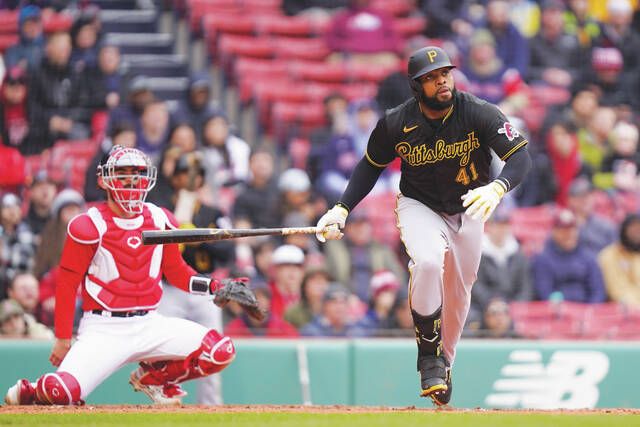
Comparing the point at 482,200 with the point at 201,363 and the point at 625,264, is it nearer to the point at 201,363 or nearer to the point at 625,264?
the point at 201,363

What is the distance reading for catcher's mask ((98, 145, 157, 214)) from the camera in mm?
7602

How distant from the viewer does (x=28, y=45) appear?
12.8 metres

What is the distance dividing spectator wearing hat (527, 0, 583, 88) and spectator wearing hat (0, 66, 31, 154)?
5.42m

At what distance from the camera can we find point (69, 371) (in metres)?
7.38

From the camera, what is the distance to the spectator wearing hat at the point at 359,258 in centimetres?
1120

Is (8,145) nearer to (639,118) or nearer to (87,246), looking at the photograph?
(87,246)

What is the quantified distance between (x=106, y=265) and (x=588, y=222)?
6.03m

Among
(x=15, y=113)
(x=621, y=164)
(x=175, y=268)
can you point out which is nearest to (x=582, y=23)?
(x=621, y=164)

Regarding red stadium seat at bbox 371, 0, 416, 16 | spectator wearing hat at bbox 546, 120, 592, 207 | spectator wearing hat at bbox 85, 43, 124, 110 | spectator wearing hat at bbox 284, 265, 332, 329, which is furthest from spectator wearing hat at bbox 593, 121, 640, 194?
spectator wearing hat at bbox 85, 43, 124, 110

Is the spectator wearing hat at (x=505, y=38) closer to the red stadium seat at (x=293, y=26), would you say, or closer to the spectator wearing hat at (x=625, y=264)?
the red stadium seat at (x=293, y=26)

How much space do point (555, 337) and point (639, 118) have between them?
392 centimetres

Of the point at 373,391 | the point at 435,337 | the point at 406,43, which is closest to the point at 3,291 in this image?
the point at 373,391

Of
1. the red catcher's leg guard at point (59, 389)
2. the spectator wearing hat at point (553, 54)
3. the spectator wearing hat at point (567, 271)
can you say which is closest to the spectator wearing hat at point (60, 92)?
the spectator wearing hat at point (567, 271)

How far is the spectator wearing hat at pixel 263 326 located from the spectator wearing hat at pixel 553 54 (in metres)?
5.14
